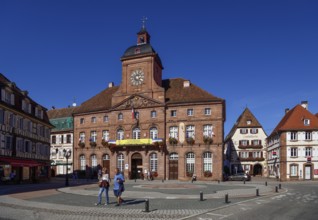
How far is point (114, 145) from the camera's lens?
53.1 m

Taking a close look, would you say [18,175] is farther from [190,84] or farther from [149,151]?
[190,84]

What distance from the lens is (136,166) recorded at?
53312 millimetres

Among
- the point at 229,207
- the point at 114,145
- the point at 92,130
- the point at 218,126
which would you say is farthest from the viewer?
the point at 92,130

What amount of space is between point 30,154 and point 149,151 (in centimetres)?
1684

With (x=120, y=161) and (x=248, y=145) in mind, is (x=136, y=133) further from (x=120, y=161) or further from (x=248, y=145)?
(x=248, y=145)

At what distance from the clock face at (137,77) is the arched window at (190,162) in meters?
13.2

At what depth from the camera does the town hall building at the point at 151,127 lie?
50000mm

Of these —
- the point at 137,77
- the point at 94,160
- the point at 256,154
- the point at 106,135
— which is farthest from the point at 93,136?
the point at 256,154

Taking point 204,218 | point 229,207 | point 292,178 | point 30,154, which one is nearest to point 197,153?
point 292,178

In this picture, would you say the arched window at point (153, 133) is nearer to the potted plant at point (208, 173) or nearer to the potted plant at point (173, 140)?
the potted plant at point (173, 140)

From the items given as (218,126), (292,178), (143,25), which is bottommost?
(292,178)

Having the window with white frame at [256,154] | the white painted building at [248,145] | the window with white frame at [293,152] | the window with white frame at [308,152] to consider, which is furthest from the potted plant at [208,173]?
the window with white frame at [256,154]

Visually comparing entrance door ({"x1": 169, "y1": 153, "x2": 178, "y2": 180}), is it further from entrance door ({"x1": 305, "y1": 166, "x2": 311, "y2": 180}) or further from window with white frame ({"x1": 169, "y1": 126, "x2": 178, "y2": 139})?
entrance door ({"x1": 305, "y1": 166, "x2": 311, "y2": 180})

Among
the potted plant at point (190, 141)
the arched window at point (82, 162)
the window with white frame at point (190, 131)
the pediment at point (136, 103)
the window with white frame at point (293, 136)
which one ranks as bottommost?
the arched window at point (82, 162)
